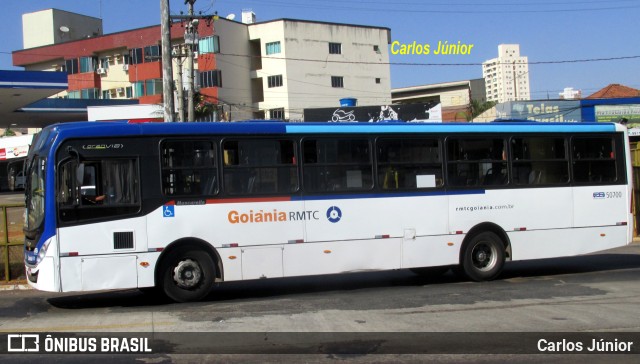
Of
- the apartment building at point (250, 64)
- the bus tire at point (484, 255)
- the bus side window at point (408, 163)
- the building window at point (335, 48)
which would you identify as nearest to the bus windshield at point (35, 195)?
the bus side window at point (408, 163)

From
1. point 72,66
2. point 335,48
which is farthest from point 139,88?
Answer: point 335,48

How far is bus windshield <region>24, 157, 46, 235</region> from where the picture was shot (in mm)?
9609

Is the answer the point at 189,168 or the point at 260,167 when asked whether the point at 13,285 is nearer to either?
the point at 189,168

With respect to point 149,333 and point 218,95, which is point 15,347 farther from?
point 218,95

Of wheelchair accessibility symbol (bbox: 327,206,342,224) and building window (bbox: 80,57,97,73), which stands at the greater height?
building window (bbox: 80,57,97,73)

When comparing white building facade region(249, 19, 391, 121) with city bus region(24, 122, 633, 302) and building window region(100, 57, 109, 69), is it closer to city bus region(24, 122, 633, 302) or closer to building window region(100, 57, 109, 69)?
building window region(100, 57, 109, 69)

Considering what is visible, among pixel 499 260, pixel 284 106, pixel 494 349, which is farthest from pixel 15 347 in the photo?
pixel 284 106

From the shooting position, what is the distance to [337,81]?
6556cm

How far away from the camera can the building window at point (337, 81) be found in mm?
65131

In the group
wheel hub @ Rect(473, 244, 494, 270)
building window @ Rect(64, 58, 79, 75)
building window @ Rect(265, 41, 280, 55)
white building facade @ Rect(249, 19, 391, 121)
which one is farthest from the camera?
building window @ Rect(64, 58, 79, 75)

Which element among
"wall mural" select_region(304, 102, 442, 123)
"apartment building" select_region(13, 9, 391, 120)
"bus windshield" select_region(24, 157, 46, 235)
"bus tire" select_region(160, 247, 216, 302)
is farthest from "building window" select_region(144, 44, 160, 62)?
"bus tire" select_region(160, 247, 216, 302)

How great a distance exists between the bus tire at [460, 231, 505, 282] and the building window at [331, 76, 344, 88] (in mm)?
54101

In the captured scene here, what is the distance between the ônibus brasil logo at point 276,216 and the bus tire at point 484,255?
2.76 meters

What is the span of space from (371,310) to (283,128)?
3.47m
